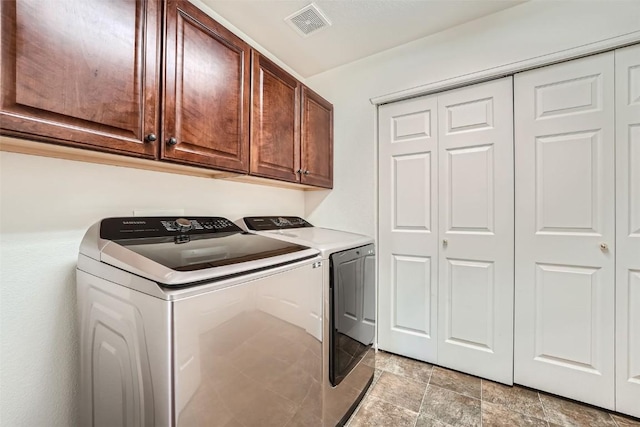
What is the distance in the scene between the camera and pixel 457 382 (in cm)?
185

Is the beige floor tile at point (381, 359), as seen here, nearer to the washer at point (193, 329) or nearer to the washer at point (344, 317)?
the washer at point (344, 317)

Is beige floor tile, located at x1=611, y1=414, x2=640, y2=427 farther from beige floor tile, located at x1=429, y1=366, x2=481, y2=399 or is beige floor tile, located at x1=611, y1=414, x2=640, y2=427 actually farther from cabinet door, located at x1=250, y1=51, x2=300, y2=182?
cabinet door, located at x1=250, y1=51, x2=300, y2=182

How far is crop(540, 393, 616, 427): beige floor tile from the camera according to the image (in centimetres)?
146

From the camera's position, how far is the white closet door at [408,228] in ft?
6.77

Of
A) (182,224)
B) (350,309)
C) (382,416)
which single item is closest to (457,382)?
(382,416)

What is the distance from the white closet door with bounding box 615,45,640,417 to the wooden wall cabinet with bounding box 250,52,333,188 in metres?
1.85

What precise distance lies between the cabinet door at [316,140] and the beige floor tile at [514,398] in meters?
1.87

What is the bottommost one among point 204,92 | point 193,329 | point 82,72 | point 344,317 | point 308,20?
point 344,317

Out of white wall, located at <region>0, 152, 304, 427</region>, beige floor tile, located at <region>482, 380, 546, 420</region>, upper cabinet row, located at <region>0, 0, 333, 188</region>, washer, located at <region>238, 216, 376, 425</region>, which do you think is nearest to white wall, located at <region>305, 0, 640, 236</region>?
washer, located at <region>238, 216, 376, 425</region>

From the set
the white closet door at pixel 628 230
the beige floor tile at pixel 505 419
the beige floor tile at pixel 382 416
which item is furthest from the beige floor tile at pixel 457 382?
the white closet door at pixel 628 230

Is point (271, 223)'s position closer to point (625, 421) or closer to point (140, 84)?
point (140, 84)

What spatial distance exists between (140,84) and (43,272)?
842 millimetres

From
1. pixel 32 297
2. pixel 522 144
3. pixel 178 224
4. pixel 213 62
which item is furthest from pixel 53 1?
pixel 522 144

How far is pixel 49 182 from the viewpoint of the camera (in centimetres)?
106
